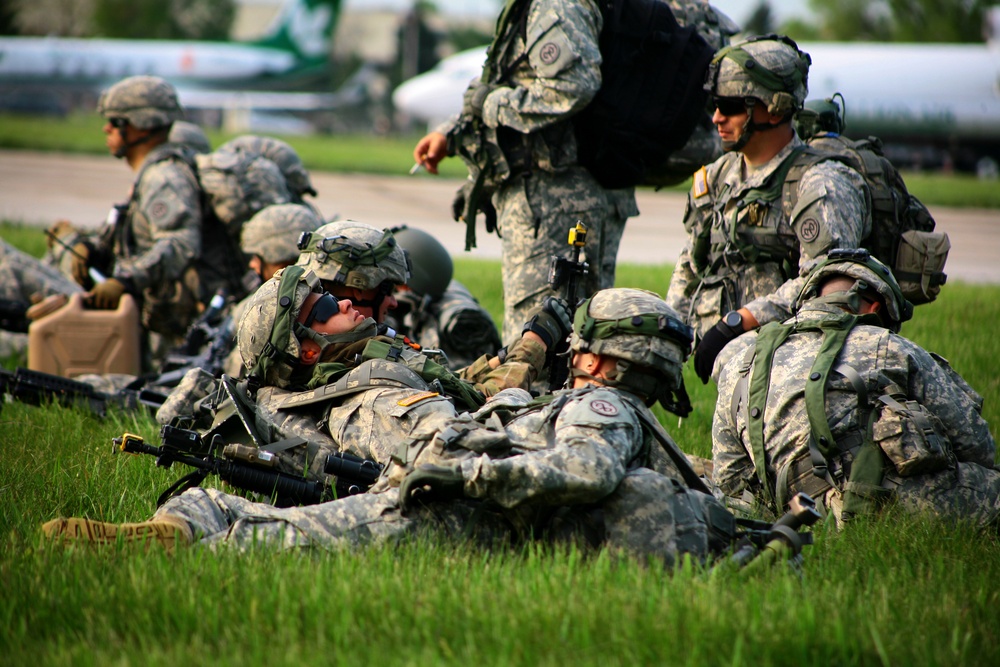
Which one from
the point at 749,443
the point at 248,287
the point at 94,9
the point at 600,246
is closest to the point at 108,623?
the point at 749,443

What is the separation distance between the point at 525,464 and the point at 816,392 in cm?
160

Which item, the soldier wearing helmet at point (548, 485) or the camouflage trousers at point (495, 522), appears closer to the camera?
the soldier wearing helmet at point (548, 485)

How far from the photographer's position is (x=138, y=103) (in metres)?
8.39

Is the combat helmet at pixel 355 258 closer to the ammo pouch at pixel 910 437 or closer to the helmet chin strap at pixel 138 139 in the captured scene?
the ammo pouch at pixel 910 437

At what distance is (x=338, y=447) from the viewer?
4.42m

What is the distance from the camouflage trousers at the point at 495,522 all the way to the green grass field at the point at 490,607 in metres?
0.08

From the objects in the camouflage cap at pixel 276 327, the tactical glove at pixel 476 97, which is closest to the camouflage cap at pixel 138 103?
the tactical glove at pixel 476 97

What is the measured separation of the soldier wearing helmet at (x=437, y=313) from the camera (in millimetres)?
7125

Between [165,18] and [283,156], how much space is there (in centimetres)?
7600

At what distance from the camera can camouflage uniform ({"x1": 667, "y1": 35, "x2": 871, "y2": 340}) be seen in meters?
5.31

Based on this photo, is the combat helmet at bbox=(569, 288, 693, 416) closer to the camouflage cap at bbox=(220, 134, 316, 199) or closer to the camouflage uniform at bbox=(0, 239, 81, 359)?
the camouflage cap at bbox=(220, 134, 316, 199)

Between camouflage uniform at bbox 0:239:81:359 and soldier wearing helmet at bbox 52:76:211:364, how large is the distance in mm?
195

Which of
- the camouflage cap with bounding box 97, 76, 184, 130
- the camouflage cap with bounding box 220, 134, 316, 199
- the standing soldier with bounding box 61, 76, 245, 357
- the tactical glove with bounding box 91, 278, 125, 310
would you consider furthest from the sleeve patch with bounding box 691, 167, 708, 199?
the camouflage cap with bounding box 97, 76, 184, 130

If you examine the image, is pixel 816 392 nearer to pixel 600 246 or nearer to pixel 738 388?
pixel 738 388
